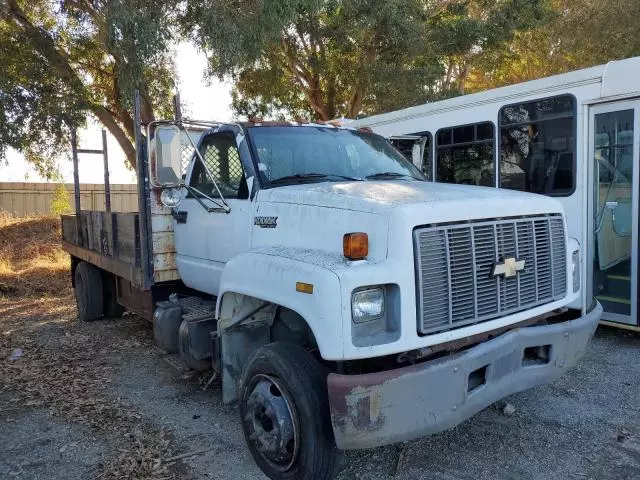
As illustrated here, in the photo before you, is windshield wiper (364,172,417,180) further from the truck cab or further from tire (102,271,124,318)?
tire (102,271,124,318)

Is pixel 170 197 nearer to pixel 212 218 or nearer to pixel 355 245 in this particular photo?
pixel 212 218

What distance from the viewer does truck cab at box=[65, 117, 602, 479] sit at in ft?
9.70

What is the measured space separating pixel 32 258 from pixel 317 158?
12.7 meters

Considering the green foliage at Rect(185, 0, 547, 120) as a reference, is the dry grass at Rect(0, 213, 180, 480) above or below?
below

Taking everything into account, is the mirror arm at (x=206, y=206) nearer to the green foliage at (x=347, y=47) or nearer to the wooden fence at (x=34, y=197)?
the green foliage at (x=347, y=47)

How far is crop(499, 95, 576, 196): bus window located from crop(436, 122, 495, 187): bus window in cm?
20

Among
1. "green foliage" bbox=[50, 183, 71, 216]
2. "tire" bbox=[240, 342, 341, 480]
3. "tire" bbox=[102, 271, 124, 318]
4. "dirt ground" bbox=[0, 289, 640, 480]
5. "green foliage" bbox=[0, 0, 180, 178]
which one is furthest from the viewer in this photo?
"green foliage" bbox=[50, 183, 71, 216]

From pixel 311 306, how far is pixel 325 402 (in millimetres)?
584

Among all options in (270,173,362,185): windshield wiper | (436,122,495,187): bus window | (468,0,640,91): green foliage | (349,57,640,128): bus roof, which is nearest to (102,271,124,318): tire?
(349,57,640,128): bus roof

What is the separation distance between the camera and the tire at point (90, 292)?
25.6 ft

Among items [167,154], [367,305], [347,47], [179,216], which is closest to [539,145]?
[179,216]

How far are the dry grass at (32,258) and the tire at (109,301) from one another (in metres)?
3.58

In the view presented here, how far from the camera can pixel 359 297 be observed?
9.70 ft

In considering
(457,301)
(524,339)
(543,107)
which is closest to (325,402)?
(457,301)
